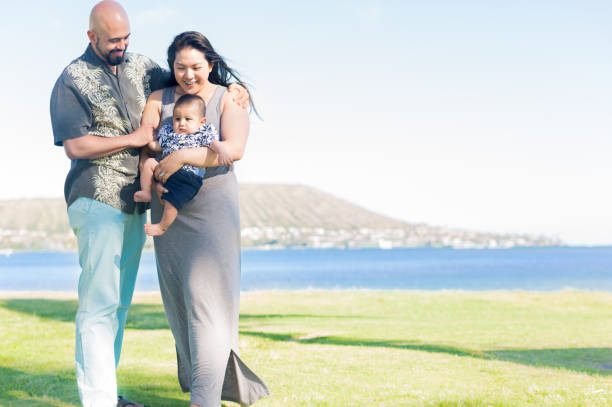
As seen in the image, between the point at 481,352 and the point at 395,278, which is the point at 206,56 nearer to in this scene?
the point at 481,352

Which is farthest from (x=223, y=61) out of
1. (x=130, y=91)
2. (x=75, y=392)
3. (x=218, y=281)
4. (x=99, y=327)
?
(x=75, y=392)

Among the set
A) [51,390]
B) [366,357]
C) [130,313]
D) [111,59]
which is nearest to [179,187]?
[111,59]

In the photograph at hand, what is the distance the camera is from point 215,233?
4246 millimetres

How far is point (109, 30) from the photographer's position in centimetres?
419

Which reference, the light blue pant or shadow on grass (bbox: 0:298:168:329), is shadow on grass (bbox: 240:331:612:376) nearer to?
shadow on grass (bbox: 0:298:168:329)

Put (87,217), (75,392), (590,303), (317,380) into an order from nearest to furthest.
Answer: (87,217)
(75,392)
(317,380)
(590,303)

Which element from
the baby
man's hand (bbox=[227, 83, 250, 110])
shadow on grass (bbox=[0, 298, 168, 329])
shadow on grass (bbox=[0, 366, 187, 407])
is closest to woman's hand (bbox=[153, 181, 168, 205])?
the baby

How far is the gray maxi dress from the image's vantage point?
420 centimetres

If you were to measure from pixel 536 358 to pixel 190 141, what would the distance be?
21.7 ft

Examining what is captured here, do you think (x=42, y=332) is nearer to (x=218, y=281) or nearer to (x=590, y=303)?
(x=218, y=281)

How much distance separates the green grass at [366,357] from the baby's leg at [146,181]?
6.96ft

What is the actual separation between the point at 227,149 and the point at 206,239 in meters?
0.65

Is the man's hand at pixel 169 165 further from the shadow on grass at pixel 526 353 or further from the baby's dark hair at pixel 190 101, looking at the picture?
the shadow on grass at pixel 526 353

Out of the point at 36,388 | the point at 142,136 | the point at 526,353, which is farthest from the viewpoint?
the point at 526,353
